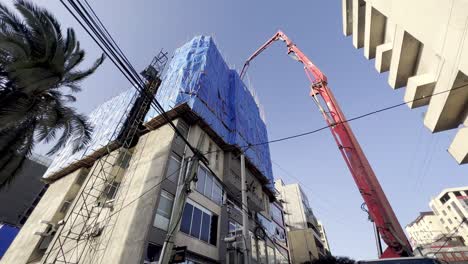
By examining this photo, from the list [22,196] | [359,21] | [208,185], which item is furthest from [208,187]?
[22,196]

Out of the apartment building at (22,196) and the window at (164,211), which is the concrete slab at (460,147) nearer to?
the window at (164,211)

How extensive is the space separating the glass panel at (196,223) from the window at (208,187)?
164 cm

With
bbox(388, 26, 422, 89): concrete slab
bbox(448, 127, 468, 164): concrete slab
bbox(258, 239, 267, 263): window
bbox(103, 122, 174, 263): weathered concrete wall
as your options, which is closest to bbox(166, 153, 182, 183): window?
bbox(103, 122, 174, 263): weathered concrete wall

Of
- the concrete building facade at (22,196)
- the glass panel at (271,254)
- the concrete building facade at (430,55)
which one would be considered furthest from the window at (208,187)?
the concrete building facade at (22,196)

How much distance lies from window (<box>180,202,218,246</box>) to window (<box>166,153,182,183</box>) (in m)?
2.15

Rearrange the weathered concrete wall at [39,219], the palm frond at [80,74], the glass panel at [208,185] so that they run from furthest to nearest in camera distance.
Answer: the weathered concrete wall at [39,219]
the glass panel at [208,185]
the palm frond at [80,74]

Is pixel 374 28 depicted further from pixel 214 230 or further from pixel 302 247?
pixel 302 247

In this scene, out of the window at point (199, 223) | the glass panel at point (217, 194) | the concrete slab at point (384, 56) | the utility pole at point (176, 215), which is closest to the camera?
the concrete slab at point (384, 56)

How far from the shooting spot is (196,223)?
15898 mm

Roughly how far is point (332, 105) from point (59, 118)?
17553mm

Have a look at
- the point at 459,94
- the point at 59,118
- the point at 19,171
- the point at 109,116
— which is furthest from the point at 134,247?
the point at 109,116

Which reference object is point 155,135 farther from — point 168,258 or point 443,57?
point 443,57

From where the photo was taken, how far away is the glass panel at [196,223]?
50.4ft

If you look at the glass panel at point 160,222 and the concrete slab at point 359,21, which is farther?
the glass panel at point 160,222
